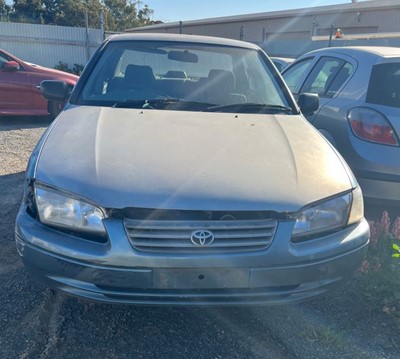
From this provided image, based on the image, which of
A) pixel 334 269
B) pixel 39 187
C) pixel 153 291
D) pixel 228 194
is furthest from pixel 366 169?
pixel 39 187

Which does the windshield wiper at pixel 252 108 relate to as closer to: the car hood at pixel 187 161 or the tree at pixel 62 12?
the car hood at pixel 187 161

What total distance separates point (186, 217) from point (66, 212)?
581mm

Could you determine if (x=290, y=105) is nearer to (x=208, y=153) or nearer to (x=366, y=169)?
(x=366, y=169)

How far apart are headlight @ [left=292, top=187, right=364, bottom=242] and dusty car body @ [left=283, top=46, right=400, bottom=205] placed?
4.00 ft

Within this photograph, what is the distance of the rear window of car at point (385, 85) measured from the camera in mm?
3309

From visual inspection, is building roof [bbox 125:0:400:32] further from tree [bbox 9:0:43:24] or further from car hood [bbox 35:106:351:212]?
tree [bbox 9:0:43:24]

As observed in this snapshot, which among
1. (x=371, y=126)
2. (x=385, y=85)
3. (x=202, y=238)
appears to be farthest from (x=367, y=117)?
(x=202, y=238)

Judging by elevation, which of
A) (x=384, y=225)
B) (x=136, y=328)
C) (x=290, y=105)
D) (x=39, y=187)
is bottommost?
(x=136, y=328)

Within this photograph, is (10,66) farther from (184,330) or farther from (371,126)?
(184,330)

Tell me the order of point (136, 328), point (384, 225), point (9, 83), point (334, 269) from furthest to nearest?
point (9, 83)
point (384, 225)
point (136, 328)
point (334, 269)

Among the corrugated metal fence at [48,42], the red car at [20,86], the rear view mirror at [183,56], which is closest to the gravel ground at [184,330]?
the rear view mirror at [183,56]

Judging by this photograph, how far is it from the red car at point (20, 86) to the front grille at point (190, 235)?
606 centimetres

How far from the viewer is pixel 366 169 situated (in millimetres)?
3184

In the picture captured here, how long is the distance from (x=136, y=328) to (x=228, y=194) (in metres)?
0.97
